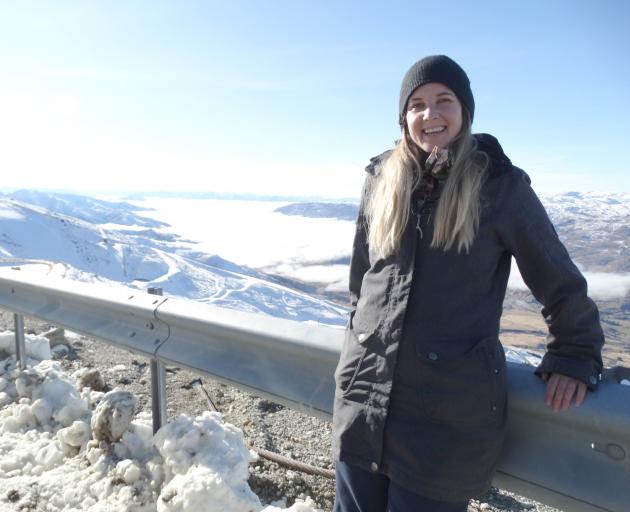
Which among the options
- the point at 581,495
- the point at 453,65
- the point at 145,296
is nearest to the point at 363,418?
the point at 581,495

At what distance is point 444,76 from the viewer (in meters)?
1.77

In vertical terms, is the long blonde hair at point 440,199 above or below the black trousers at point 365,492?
above

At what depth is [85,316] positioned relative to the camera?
121 inches

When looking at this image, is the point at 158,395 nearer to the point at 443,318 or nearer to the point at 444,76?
the point at 443,318

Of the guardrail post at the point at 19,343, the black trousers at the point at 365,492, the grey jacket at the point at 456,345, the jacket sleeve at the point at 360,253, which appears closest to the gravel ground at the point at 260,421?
the guardrail post at the point at 19,343

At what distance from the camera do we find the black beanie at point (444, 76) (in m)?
1.78

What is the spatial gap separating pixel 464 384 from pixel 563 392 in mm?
287

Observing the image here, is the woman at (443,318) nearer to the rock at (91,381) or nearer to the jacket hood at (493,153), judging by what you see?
the jacket hood at (493,153)

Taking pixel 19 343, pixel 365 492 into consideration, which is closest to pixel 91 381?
pixel 19 343

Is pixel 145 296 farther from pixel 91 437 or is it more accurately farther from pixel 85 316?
pixel 91 437

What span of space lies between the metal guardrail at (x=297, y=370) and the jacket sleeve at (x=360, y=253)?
0.20 meters

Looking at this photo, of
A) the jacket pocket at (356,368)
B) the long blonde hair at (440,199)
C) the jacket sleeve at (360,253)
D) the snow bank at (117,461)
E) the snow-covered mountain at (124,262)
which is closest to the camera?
the long blonde hair at (440,199)

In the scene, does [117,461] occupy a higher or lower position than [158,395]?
lower

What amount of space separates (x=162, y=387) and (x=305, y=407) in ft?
3.33
